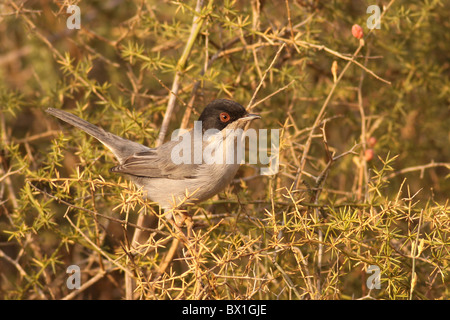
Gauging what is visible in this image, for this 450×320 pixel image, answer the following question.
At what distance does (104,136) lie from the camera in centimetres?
360

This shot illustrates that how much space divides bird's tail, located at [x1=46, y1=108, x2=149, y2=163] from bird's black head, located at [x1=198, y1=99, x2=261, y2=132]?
24.8 inches

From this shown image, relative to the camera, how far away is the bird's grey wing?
11.8ft

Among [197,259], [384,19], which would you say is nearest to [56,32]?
[384,19]

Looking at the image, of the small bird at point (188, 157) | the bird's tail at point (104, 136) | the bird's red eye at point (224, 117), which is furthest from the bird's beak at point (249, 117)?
the bird's tail at point (104, 136)

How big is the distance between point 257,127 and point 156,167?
91 centimetres

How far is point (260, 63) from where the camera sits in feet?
12.2

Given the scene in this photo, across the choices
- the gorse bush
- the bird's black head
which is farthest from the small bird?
the gorse bush

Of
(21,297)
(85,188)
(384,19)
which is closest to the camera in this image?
(85,188)

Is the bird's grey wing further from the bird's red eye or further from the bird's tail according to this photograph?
the bird's red eye

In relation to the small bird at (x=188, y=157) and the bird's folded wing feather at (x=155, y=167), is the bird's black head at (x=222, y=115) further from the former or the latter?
the bird's folded wing feather at (x=155, y=167)

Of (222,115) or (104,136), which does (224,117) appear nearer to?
(222,115)

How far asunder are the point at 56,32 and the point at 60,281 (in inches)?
108

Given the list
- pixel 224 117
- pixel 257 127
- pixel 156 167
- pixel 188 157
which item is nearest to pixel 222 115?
pixel 224 117
